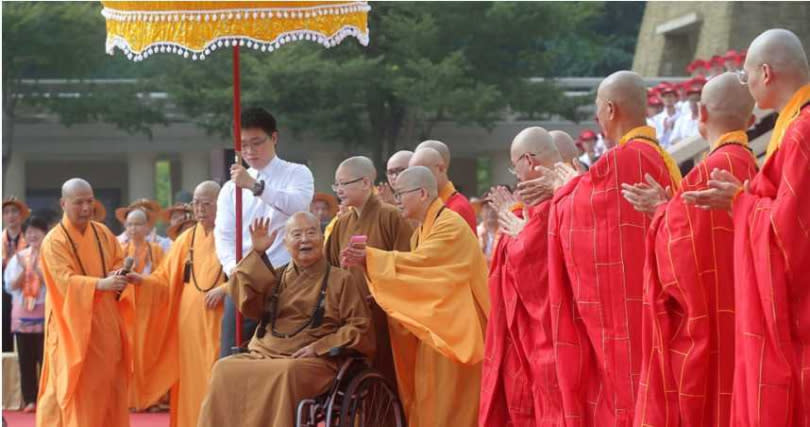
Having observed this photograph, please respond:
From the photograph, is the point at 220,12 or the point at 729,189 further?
the point at 220,12

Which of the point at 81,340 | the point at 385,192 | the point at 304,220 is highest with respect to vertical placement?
the point at 385,192

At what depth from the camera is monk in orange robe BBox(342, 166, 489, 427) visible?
26.0 feet

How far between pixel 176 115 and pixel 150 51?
21.1m

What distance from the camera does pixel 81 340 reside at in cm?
910

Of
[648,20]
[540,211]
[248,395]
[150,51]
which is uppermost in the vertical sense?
[648,20]

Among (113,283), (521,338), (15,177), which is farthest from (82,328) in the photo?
(15,177)

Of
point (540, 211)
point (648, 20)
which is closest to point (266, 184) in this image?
point (540, 211)

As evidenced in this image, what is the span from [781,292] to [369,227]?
12.3 ft

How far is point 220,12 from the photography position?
25.8ft

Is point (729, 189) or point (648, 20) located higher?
point (648, 20)

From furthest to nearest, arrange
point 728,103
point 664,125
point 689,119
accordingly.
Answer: point 664,125, point 689,119, point 728,103

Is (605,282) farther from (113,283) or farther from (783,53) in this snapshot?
(113,283)

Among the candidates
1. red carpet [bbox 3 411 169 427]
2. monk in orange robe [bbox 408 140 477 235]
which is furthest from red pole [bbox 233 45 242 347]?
red carpet [bbox 3 411 169 427]

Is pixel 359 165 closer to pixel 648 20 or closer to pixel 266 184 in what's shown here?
pixel 266 184
